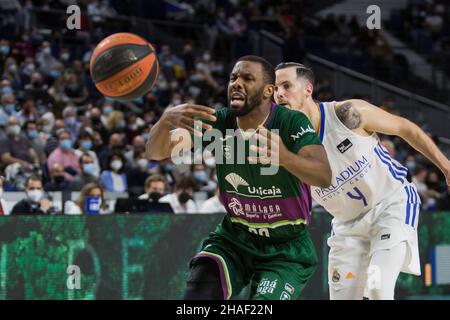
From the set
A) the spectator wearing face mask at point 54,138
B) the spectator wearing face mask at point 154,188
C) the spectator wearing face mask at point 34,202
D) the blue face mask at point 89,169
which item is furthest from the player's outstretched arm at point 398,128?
the spectator wearing face mask at point 54,138

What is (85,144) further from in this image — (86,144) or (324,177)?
(324,177)

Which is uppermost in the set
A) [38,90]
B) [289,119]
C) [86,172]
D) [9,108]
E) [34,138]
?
[289,119]

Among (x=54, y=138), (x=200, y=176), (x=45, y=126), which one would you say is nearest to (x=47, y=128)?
(x=45, y=126)

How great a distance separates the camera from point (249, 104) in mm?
5535

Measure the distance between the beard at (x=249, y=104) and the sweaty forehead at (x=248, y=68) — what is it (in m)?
0.12

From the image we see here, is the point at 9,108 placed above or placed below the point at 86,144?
above

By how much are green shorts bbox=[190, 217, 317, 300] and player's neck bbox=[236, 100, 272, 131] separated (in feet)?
2.10

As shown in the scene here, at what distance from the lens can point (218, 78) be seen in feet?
59.1

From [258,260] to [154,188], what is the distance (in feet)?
18.7

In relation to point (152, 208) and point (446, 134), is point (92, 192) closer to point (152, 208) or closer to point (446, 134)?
point (152, 208)

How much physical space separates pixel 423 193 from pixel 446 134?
5.12m

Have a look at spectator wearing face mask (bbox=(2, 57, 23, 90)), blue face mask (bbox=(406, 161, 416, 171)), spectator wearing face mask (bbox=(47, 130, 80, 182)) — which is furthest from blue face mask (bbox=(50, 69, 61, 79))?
blue face mask (bbox=(406, 161, 416, 171))

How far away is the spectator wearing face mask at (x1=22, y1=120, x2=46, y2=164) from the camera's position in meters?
12.7

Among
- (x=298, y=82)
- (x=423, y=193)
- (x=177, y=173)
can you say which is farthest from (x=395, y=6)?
(x=298, y=82)
